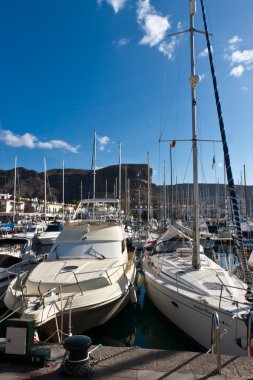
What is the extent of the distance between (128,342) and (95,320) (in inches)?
72.3

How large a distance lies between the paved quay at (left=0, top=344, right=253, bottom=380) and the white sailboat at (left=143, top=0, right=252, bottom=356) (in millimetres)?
741

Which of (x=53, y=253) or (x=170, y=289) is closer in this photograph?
(x=170, y=289)

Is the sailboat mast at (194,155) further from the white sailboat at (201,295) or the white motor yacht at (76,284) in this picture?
the white motor yacht at (76,284)

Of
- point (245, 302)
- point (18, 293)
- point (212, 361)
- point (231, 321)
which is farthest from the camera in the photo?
point (18, 293)

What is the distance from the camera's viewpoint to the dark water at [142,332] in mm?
8323

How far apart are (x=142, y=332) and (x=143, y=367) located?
224 inches

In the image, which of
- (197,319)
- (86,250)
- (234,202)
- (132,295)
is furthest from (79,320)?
(234,202)

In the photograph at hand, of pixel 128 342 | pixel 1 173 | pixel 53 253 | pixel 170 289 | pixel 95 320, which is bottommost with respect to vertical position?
pixel 128 342

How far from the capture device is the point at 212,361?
4.53 meters

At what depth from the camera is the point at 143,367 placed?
435 centimetres

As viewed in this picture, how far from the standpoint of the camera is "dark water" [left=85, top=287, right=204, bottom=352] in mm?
8323

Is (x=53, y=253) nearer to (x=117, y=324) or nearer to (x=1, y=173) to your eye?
(x=117, y=324)

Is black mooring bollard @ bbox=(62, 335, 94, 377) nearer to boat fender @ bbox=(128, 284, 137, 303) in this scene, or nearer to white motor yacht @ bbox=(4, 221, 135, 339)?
white motor yacht @ bbox=(4, 221, 135, 339)

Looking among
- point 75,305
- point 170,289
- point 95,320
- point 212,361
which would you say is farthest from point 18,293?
point 212,361
